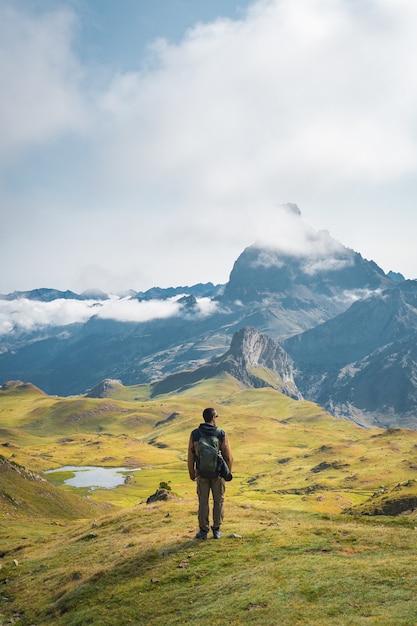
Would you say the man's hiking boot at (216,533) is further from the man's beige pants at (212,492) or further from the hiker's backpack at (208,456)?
the hiker's backpack at (208,456)

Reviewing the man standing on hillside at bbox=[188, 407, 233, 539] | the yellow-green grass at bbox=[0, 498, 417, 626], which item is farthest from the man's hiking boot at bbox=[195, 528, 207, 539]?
the man standing on hillside at bbox=[188, 407, 233, 539]

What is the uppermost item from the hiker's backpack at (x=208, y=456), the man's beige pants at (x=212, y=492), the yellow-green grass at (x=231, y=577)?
the hiker's backpack at (x=208, y=456)

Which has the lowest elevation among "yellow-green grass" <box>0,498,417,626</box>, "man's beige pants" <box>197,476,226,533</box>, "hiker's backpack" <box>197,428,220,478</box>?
"yellow-green grass" <box>0,498,417,626</box>

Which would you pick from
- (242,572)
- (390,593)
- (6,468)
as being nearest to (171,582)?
(242,572)

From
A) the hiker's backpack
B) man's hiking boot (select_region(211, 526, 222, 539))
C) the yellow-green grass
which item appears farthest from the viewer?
man's hiking boot (select_region(211, 526, 222, 539))

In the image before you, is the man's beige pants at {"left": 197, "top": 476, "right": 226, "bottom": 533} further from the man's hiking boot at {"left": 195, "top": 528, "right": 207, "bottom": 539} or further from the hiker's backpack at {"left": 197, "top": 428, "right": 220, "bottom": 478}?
the man's hiking boot at {"left": 195, "top": 528, "right": 207, "bottom": 539}

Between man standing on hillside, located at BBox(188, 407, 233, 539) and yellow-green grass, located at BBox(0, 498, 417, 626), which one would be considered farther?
man standing on hillside, located at BBox(188, 407, 233, 539)

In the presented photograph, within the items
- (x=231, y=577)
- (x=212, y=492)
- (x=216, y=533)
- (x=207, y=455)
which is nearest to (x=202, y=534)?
(x=216, y=533)

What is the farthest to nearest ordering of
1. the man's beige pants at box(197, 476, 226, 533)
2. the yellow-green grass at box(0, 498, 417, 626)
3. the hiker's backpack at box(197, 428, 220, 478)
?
the man's beige pants at box(197, 476, 226, 533) < the hiker's backpack at box(197, 428, 220, 478) < the yellow-green grass at box(0, 498, 417, 626)

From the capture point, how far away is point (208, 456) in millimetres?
25750

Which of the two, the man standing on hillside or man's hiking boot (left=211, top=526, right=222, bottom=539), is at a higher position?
the man standing on hillside

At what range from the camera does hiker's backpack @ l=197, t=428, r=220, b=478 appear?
84.5ft

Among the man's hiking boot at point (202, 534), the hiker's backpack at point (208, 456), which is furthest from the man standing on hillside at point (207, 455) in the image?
the man's hiking boot at point (202, 534)

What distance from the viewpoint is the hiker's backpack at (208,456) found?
25766 millimetres
